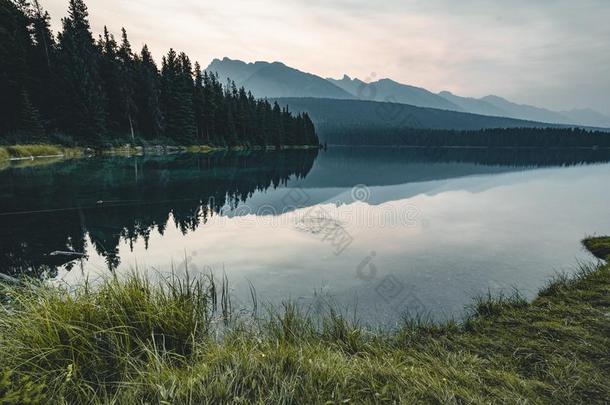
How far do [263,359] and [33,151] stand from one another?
5678cm

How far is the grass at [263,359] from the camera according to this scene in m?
3.61

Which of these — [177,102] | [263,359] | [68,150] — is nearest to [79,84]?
[68,150]

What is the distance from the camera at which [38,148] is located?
45969mm

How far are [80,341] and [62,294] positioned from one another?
1076mm

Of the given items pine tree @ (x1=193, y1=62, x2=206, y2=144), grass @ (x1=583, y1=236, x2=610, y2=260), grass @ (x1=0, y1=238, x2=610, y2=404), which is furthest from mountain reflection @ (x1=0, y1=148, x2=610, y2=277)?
pine tree @ (x1=193, y1=62, x2=206, y2=144)

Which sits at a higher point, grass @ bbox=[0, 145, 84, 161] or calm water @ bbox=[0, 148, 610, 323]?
grass @ bbox=[0, 145, 84, 161]

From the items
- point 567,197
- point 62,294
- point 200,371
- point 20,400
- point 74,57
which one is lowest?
point 567,197

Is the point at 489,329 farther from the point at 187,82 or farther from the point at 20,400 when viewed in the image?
the point at 187,82

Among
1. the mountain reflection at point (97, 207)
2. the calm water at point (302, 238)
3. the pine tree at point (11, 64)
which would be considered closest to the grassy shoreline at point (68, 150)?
the pine tree at point (11, 64)

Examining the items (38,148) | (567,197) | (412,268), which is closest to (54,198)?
(412,268)

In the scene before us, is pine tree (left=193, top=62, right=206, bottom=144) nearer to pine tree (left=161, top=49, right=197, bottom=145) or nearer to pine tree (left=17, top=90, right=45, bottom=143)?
pine tree (left=161, top=49, right=197, bottom=145)

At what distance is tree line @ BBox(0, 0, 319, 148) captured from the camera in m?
47.6

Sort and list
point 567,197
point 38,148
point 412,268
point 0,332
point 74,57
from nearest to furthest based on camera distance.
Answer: point 0,332 < point 412,268 < point 567,197 < point 38,148 < point 74,57

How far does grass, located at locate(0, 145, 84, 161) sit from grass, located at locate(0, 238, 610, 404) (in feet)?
162
